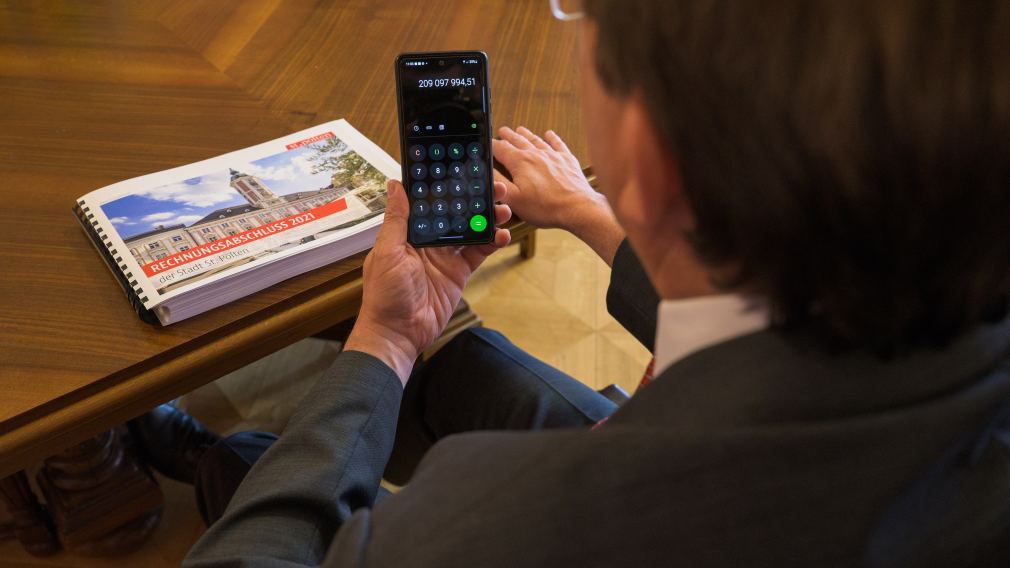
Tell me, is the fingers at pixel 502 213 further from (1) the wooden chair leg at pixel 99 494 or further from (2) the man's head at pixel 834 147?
(1) the wooden chair leg at pixel 99 494

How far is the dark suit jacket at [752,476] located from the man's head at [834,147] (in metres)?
0.03

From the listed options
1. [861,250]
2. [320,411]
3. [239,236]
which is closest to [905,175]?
[861,250]

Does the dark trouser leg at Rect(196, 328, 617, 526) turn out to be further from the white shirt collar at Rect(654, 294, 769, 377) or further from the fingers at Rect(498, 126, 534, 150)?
the white shirt collar at Rect(654, 294, 769, 377)

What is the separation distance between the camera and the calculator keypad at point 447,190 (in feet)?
2.60

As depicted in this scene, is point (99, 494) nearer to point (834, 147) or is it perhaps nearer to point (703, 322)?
point (703, 322)

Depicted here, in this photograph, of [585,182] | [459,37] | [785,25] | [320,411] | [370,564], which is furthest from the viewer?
[459,37]

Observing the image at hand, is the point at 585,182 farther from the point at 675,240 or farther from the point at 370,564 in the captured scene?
the point at 370,564

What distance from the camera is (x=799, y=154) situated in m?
0.35

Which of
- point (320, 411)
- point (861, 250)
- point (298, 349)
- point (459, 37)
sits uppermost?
point (861, 250)

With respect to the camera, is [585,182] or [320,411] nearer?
[320,411]

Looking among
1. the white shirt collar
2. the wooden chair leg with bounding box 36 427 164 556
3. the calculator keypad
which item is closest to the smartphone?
the calculator keypad

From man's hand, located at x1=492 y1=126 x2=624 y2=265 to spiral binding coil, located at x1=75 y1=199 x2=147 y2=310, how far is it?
Result: 0.38 metres

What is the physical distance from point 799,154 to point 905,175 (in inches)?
1.8

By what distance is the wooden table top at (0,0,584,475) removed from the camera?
27.3 inches
